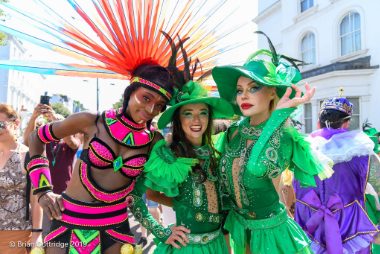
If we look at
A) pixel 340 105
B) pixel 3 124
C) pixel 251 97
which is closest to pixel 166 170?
pixel 251 97

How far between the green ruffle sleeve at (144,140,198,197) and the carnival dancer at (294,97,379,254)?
1599mm

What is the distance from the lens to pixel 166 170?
2.05 meters

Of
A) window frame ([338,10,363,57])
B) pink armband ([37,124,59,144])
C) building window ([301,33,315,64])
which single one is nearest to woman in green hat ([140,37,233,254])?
pink armband ([37,124,59,144])

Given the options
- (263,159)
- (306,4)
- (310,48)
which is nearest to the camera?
→ (263,159)

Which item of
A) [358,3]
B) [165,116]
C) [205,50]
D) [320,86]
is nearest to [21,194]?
[165,116]

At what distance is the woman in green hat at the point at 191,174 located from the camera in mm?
2088

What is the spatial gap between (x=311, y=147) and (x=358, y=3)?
1309 centimetres

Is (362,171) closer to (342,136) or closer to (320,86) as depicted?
(342,136)

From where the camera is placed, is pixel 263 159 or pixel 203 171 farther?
pixel 203 171

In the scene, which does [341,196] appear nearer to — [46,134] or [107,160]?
[107,160]

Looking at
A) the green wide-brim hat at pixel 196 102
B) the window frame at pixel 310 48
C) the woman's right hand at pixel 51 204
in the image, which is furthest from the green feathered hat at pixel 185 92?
the window frame at pixel 310 48

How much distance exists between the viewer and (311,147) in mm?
1986

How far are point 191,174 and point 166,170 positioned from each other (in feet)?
0.67

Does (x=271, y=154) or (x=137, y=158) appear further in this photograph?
(x=137, y=158)
